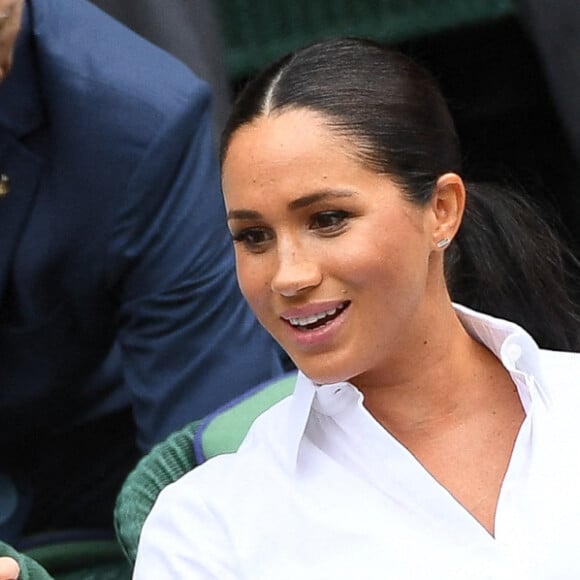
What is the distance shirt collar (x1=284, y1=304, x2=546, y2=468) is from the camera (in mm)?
1174

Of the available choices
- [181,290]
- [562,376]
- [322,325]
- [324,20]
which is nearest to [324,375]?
[322,325]

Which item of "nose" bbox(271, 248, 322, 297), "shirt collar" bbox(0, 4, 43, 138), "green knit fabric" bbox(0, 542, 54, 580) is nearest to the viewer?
"nose" bbox(271, 248, 322, 297)

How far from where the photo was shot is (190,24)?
2291 millimetres

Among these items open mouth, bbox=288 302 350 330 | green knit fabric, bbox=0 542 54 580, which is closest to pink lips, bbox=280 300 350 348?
open mouth, bbox=288 302 350 330

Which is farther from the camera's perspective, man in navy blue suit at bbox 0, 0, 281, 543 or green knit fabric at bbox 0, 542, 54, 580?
man in navy blue suit at bbox 0, 0, 281, 543

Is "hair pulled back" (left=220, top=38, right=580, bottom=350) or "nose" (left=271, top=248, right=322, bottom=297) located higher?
"hair pulled back" (left=220, top=38, right=580, bottom=350)

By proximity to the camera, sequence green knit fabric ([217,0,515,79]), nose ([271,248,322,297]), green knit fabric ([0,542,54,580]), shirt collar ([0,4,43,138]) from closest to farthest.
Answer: nose ([271,248,322,297])
green knit fabric ([0,542,54,580])
shirt collar ([0,4,43,138])
green knit fabric ([217,0,515,79])

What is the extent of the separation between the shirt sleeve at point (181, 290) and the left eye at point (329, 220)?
1.89 ft

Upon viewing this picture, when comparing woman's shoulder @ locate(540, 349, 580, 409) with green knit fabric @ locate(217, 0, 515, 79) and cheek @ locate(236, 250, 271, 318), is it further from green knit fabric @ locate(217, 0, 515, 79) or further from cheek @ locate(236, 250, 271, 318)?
green knit fabric @ locate(217, 0, 515, 79)

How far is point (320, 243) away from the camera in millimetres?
1064

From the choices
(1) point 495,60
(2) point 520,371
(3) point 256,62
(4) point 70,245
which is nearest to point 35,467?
(4) point 70,245

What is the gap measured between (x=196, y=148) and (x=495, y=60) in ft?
4.30

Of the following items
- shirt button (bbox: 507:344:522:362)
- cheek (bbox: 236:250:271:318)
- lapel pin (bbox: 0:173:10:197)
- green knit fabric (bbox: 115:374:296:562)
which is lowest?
green knit fabric (bbox: 115:374:296:562)

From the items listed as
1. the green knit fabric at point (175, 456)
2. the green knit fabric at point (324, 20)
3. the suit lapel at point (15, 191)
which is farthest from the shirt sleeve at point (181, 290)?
the green knit fabric at point (324, 20)
